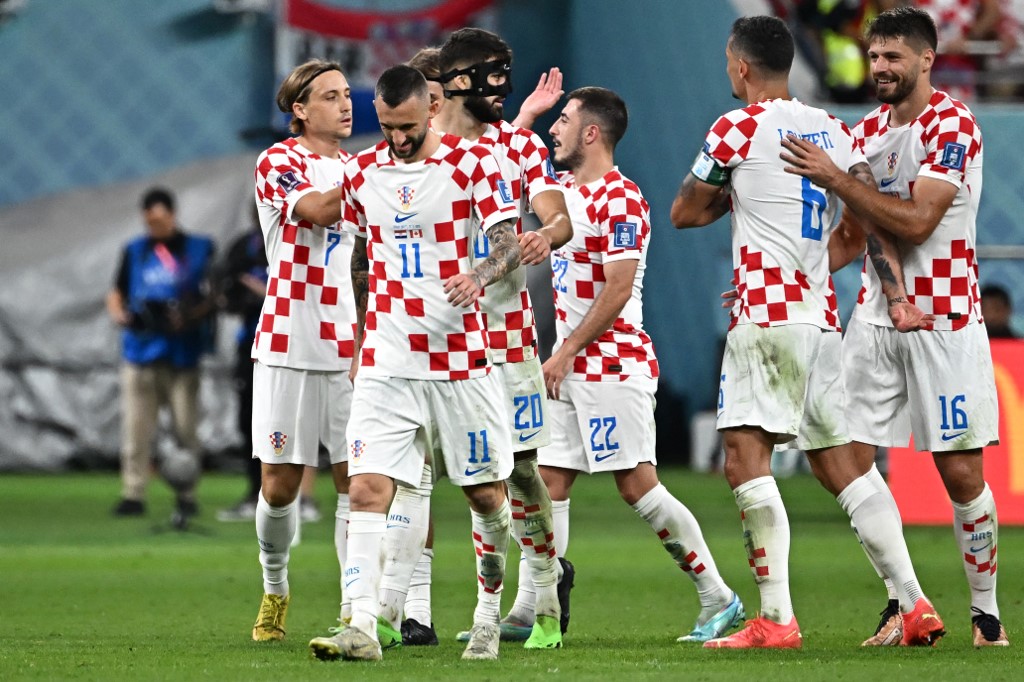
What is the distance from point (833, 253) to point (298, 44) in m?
14.6

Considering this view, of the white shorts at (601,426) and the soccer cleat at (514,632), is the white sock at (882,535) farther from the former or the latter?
the soccer cleat at (514,632)

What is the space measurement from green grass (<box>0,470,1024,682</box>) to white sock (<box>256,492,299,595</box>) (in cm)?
26

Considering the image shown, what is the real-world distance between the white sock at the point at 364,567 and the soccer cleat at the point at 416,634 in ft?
3.14

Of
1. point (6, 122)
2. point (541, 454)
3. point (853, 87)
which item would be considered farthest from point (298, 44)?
point (541, 454)

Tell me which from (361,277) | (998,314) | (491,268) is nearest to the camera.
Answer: (491,268)

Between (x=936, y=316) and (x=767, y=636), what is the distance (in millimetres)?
1423

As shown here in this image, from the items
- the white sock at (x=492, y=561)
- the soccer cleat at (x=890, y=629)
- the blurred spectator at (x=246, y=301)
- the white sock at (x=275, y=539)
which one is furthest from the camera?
the blurred spectator at (x=246, y=301)

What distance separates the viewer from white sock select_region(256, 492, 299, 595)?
6.90m

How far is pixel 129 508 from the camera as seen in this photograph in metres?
13.5

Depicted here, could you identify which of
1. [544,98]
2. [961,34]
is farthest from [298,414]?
[961,34]

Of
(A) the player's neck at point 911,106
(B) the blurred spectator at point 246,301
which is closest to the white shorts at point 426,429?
(A) the player's neck at point 911,106

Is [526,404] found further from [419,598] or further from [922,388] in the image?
[922,388]

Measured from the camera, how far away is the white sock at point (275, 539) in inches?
272

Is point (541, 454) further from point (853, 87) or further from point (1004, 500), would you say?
point (853, 87)
